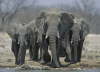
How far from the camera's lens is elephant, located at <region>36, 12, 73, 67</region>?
83.5 ft

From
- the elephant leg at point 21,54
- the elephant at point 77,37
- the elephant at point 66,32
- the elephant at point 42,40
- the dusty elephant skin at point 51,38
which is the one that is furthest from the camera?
the elephant at point 77,37

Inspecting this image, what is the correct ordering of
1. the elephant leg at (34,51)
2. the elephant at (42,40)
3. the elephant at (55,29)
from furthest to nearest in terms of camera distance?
the elephant leg at (34,51) → the elephant at (42,40) → the elephant at (55,29)

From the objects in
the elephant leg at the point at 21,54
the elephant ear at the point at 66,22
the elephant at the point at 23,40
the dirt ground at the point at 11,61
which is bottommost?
the dirt ground at the point at 11,61

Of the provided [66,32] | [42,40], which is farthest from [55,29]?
[66,32]

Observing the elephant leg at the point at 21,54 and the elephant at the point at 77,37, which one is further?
the elephant at the point at 77,37

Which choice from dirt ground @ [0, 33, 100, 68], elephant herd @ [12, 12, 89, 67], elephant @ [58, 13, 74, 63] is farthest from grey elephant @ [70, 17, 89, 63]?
dirt ground @ [0, 33, 100, 68]

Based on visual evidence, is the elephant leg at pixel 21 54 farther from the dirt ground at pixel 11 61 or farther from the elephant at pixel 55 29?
the elephant at pixel 55 29

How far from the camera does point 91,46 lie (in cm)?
4075

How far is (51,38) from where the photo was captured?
1001 inches

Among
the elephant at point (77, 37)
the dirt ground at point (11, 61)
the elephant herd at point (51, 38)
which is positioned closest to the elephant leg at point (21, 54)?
the elephant herd at point (51, 38)

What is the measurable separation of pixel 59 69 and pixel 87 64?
4072 mm

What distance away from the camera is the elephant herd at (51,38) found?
84.8 ft

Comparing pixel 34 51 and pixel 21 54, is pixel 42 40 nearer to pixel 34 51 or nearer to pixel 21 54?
pixel 21 54

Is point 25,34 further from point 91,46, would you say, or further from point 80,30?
point 91,46
